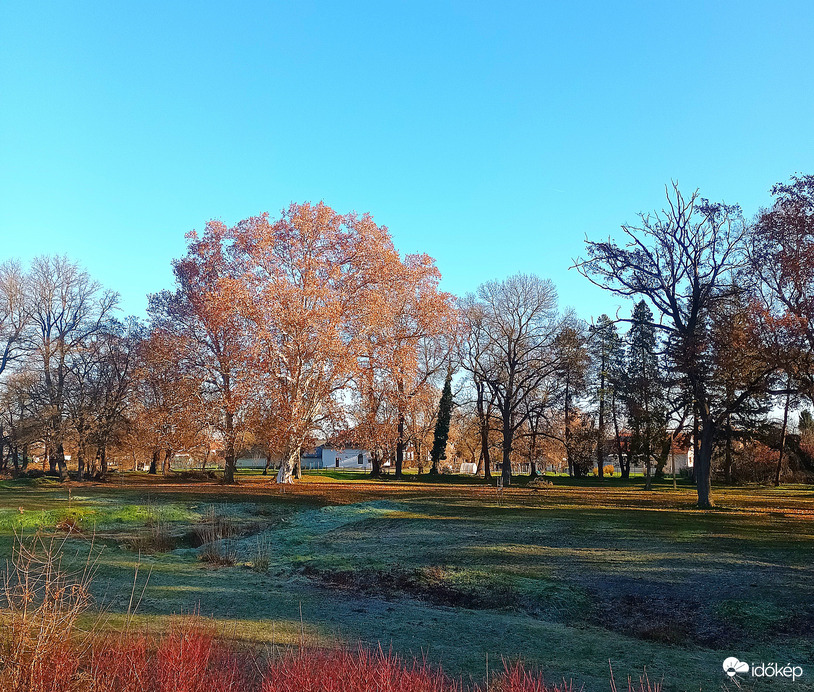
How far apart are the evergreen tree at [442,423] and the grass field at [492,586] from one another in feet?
115

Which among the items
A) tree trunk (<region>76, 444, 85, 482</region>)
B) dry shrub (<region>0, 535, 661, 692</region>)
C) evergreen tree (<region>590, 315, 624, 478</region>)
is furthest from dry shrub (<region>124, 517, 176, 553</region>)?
evergreen tree (<region>590, 315, 624, 478</region>)

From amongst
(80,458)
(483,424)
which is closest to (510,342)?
(483,424)

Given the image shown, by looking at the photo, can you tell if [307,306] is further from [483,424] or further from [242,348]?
[483,424]

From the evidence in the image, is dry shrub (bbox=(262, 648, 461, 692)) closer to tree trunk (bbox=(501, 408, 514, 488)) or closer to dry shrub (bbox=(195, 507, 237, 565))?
dry shrub (bbox=(195, 507, 237, 565))

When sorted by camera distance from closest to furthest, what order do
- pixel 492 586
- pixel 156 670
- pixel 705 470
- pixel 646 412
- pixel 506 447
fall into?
pixel 156 670
pixel 492 586
pixel 705 470
pixel 646 412
pixel 506 447

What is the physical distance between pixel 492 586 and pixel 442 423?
45.6m

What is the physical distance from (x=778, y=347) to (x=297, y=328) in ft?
65.4

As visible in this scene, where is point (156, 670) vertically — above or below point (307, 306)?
below

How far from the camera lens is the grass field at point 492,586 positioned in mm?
5719

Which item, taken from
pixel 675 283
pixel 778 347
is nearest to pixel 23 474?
pixel 675 283

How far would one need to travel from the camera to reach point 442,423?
53594 millimetres

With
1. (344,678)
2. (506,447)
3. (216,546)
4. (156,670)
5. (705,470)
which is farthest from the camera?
(506,447)

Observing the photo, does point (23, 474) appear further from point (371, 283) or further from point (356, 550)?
point (356, 550)

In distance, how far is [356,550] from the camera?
11.2m
